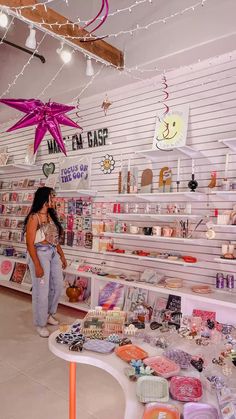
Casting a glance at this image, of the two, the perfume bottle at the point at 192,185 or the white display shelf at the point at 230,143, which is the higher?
the white display shelf at the point at 230,143

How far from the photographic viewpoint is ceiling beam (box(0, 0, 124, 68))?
3.09 meters

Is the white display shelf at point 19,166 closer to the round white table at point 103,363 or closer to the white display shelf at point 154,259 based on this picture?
the white display shelf at point 154,259

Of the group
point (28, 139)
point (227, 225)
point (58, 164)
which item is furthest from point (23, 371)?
point (28, 139)

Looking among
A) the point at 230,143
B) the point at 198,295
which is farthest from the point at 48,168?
the point at 198,295

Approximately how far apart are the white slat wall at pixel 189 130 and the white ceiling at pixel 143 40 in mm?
247

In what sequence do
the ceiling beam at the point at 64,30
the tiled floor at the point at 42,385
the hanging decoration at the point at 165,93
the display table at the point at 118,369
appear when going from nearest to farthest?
the display table at the point at 118,369 < the tiled floor at the point at 42,385 < the ceiling beam at the point at 64,30 < the hanging decoration at the point at 165,93

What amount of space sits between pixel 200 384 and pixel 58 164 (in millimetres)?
4881

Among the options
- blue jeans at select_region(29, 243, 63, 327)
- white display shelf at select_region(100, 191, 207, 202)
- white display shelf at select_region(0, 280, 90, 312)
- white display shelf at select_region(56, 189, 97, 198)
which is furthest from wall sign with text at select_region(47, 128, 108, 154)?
white display shelf at select_region(0, 280, 90, 312)

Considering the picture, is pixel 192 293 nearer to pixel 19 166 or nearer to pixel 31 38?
pixel 31 38

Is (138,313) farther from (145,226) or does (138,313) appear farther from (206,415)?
(145,226)

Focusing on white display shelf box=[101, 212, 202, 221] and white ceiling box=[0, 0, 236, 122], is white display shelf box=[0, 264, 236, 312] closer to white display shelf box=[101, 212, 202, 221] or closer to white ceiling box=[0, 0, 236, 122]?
white display shelf box=[101, 212, 202, 221]

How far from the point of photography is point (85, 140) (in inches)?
214

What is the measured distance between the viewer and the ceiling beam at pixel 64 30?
121 inches

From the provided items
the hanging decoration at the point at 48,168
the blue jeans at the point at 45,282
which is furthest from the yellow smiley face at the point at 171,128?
the hanging decoration at the point at 48,168
